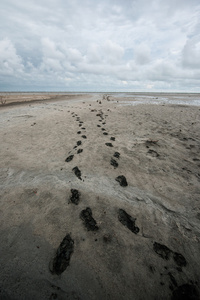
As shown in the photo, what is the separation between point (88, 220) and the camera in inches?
112

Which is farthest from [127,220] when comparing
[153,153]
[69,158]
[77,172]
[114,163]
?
[153,153]

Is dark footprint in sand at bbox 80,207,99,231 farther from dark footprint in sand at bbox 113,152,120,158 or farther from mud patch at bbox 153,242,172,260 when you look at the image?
dark footprint in sand at bbox 113,152,120,158

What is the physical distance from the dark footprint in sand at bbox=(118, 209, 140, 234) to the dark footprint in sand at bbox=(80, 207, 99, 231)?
1.85 ft

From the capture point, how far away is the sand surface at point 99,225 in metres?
1.99

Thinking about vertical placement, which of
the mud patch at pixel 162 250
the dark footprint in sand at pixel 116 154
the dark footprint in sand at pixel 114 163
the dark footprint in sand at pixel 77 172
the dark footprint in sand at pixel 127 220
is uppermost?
the dark footprint in sand at pixel 116 154

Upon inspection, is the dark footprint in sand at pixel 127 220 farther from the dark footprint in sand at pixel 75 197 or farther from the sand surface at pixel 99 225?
the dark footprint in sand at pixel 75 197

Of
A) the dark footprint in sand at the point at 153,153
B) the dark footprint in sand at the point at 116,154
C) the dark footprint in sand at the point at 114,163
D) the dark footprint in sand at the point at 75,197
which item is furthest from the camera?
the dark footprint in sand at the point at 153,153

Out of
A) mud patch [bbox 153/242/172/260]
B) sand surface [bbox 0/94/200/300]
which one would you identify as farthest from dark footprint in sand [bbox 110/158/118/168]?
mud patch [bbox 153/242/172/260]

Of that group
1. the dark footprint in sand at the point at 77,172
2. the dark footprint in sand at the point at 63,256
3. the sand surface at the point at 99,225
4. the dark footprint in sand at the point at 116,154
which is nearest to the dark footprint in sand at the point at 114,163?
the sand surface at the point at 99,225

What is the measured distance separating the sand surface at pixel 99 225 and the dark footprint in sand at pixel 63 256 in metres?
0.01

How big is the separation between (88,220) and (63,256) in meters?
0.75

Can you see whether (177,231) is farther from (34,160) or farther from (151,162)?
(34,160)

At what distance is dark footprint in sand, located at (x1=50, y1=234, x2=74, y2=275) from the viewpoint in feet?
6.95

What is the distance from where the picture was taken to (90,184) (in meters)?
3.93
